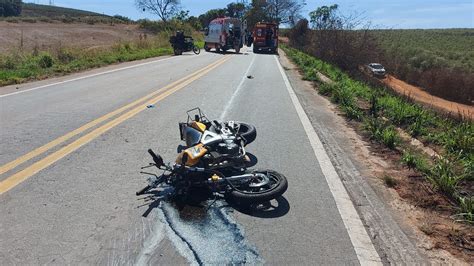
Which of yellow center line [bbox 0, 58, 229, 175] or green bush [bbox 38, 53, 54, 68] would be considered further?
green bush [bbox 38, 53, 54, 68]

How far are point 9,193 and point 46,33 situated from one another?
46776mm

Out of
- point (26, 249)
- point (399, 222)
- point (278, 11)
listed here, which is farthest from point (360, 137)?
point (278, 11)

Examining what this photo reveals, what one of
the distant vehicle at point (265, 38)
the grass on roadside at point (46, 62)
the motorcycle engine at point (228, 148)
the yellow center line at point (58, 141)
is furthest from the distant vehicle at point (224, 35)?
the motorcycle engine at point (228, 148)

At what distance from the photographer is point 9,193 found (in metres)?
4.52

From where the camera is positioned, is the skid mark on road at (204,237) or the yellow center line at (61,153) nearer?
the skid mark on road at (204,237)

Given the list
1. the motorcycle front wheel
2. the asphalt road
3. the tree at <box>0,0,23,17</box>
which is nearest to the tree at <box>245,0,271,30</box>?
the tree at <box>0,0,23,17</box>

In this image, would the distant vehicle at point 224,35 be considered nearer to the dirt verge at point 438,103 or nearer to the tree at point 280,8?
the dirt verge at point 438,103

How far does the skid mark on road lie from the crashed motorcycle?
0.78 feet

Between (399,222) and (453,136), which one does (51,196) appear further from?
(453,136)

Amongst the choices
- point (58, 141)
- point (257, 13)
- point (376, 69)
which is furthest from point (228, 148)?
point (257, 13)

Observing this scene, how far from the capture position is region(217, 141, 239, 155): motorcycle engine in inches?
191

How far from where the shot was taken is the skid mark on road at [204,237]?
3486 mm

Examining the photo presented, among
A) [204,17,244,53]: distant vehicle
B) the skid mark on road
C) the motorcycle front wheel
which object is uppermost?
[204,17,244,53]: distant vehicle

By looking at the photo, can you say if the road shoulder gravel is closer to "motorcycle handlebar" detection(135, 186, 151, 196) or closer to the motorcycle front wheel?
the motorcycle front wheel
